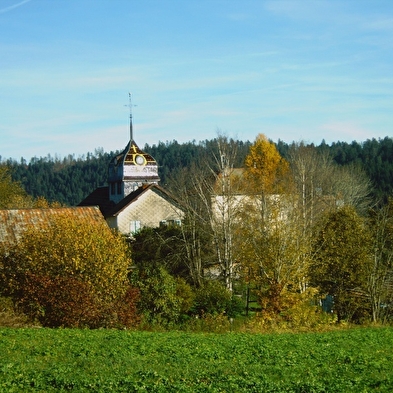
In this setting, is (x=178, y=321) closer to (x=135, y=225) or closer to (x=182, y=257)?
(x=182, y=257)

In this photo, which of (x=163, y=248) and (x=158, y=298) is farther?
(x=163, y=248)

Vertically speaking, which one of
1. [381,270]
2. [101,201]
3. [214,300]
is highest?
[101,201]

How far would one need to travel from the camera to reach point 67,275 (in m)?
27.5

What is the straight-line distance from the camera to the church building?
5384 cm

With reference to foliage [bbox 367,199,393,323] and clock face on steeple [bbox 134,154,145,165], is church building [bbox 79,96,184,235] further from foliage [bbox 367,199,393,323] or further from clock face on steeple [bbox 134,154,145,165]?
foliage [bbox 367,199,393,323]

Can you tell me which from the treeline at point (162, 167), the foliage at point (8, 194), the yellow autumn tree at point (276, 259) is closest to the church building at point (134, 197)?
the foliage at point (8, 194)

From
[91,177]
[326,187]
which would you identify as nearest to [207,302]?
[326,187]

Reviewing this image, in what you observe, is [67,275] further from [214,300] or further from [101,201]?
[101,201]

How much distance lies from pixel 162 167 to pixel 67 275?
102m

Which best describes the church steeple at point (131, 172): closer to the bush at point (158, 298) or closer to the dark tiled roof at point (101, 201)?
the dark tiled roof at point (101, 201)

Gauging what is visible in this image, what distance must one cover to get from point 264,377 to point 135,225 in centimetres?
4068

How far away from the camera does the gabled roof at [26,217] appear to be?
34469mm

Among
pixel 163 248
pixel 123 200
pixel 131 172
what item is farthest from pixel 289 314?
pixel 131 172

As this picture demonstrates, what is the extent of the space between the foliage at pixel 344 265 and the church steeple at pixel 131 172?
3026 cm
